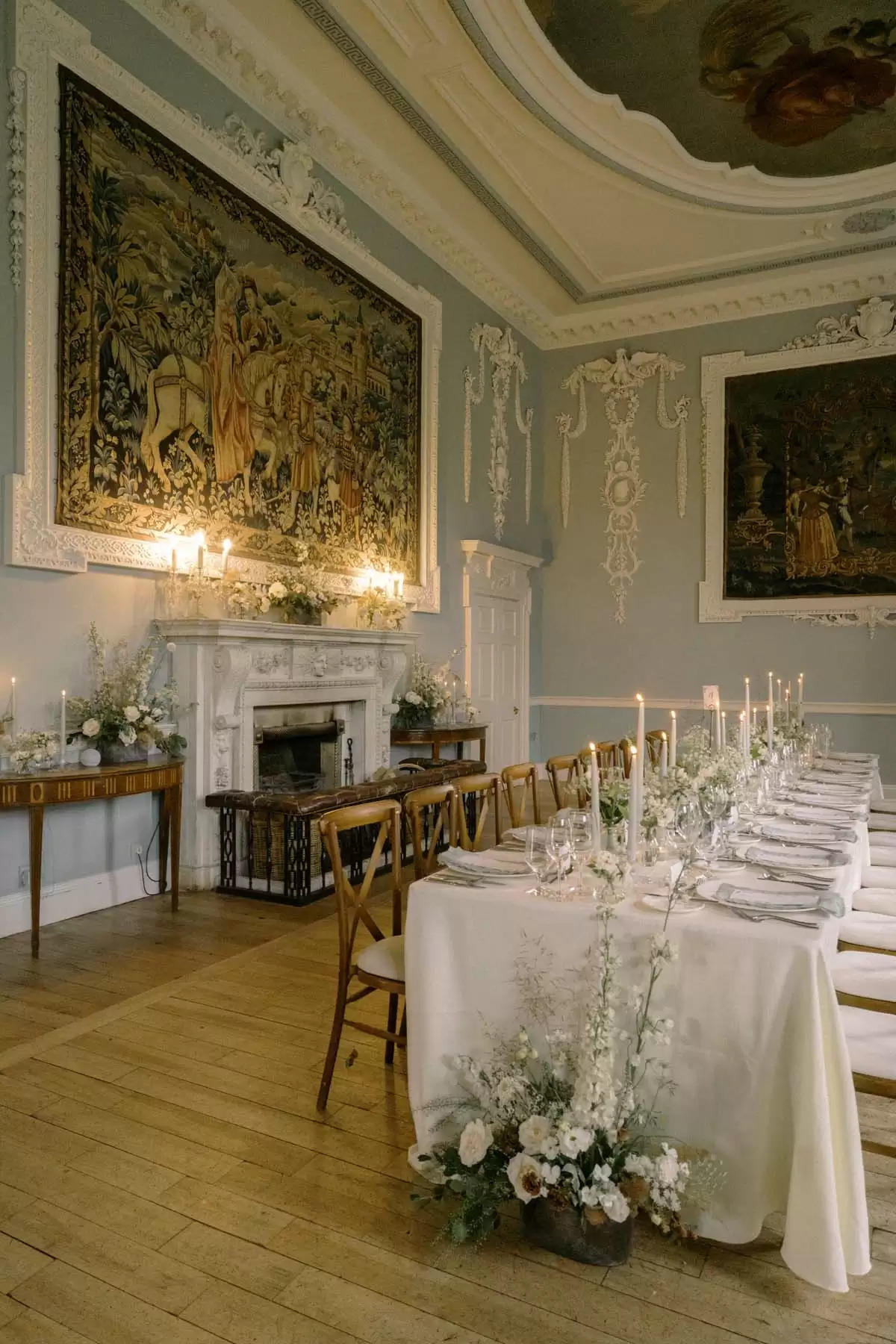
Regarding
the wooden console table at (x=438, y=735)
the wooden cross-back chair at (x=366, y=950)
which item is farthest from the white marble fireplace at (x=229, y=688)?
the wooden cross-back chair at (x=366, y=950)

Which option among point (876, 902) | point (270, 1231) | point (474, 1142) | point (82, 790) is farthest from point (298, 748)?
point (474, 1142)

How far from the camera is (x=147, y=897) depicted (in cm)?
551

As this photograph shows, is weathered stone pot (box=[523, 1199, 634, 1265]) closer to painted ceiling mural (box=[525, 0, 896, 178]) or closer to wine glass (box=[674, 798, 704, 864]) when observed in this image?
wine glass (box=[674, 798, 704, 864])

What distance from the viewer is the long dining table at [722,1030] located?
6.38 feet

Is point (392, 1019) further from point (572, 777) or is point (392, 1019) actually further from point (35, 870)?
point (35, 870)

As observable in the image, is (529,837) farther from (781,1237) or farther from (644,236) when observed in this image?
(644,236)

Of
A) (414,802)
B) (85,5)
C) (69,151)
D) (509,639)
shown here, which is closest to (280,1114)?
(414,802)

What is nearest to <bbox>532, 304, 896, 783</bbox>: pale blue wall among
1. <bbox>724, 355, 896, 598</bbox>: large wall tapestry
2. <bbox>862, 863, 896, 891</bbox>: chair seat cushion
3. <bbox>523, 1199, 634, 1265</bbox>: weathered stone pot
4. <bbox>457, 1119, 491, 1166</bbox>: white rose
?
<bbox>724, 355, 896, 598</bbox>: large wall tapestry

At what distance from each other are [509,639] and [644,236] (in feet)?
14.7

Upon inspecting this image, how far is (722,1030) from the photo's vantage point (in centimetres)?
210

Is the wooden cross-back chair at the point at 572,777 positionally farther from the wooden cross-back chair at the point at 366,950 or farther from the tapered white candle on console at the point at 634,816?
the wooden cross-back chair at the point at 366,950

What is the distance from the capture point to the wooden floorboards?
1902 mm

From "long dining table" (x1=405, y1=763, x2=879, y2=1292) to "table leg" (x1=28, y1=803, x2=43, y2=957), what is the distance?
2.59 m

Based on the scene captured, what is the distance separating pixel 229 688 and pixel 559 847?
3745mm
